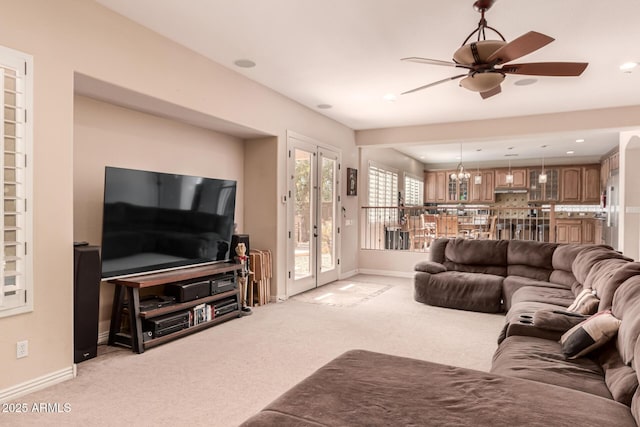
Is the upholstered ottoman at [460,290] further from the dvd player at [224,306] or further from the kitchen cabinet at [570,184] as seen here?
the kitchen cabinet at [570,184]

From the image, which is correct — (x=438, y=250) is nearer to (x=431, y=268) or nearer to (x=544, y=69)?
(x=431, y=268)

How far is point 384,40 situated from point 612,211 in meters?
7.61

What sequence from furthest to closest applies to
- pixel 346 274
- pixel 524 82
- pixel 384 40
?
pixel 346 274, pixel 524 82, pixel 384 40

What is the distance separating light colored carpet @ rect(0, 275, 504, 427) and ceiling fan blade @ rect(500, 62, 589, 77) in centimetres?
236

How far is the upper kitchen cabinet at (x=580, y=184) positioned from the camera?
1101 cm

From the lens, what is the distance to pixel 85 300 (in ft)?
10.4

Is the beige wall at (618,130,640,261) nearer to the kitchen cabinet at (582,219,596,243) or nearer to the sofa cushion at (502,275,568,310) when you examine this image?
the kitchen cabinet at (582,219,596,243)

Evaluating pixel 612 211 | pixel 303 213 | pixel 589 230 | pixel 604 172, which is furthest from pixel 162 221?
pixel 604 172

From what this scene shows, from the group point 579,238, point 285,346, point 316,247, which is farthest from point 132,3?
point 579,238

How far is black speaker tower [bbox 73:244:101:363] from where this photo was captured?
3.12m

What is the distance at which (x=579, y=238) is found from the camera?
10.3m

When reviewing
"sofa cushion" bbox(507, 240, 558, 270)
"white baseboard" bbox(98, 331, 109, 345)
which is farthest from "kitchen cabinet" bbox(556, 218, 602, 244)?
"white baseboard" bbox(98, 331, 109, 345)

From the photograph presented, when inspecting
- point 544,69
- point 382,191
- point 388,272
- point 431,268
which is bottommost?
point 388,272

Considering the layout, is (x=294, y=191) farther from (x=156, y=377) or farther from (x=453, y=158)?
(x=453, y=158)
